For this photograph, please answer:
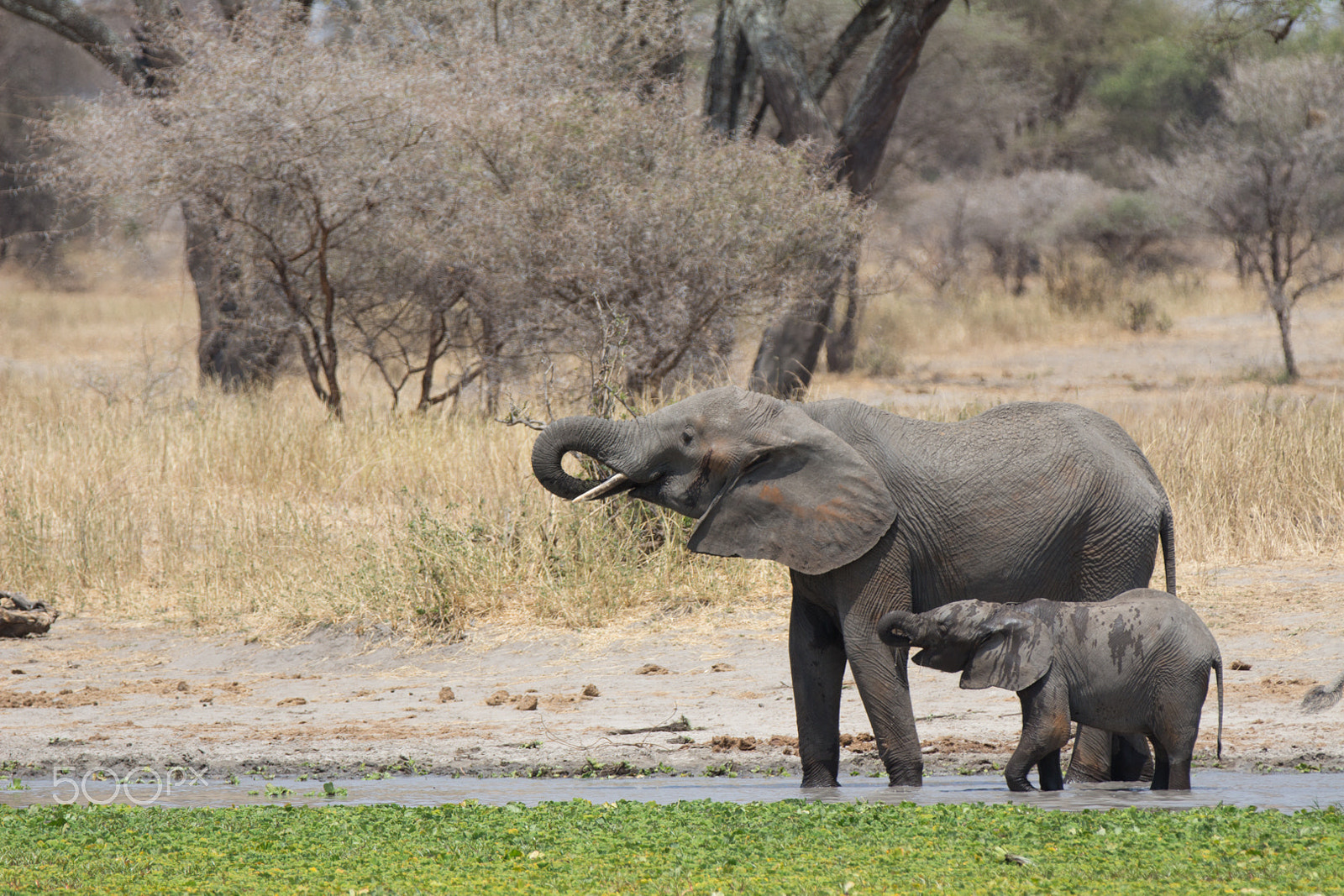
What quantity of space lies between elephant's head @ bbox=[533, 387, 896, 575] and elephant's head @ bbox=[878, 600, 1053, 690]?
335 mm

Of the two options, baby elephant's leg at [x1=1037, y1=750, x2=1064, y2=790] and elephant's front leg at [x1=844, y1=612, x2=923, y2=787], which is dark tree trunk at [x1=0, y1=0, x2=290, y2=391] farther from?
baby elephant's leg at [x1=1037, y1=750, x2=1064, y2=790]

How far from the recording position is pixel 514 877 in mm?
4559

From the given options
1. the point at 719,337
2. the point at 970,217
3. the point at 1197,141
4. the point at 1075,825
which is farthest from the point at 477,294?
the point at 1197,141

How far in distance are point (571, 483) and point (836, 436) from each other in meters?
0.97

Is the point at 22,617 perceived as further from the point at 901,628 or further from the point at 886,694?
the point at 901,628

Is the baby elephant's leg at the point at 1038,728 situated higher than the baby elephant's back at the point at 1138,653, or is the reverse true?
the baby elephant's back at the point at 1138,653

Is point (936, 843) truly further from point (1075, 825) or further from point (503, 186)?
point (503, 186)

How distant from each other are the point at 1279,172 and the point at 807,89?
781cm

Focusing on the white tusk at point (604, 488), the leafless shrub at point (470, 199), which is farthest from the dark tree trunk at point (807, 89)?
the white tusk at point (604, 488)

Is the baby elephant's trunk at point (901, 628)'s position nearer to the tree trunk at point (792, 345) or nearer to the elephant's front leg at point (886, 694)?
the elephant's front leg at point (886, 694)

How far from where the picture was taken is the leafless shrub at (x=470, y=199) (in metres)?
13.8

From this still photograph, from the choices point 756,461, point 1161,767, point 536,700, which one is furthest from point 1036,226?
point 756,461

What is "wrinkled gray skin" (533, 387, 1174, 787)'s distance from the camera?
18.6 feet

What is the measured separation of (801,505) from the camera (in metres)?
5.64
